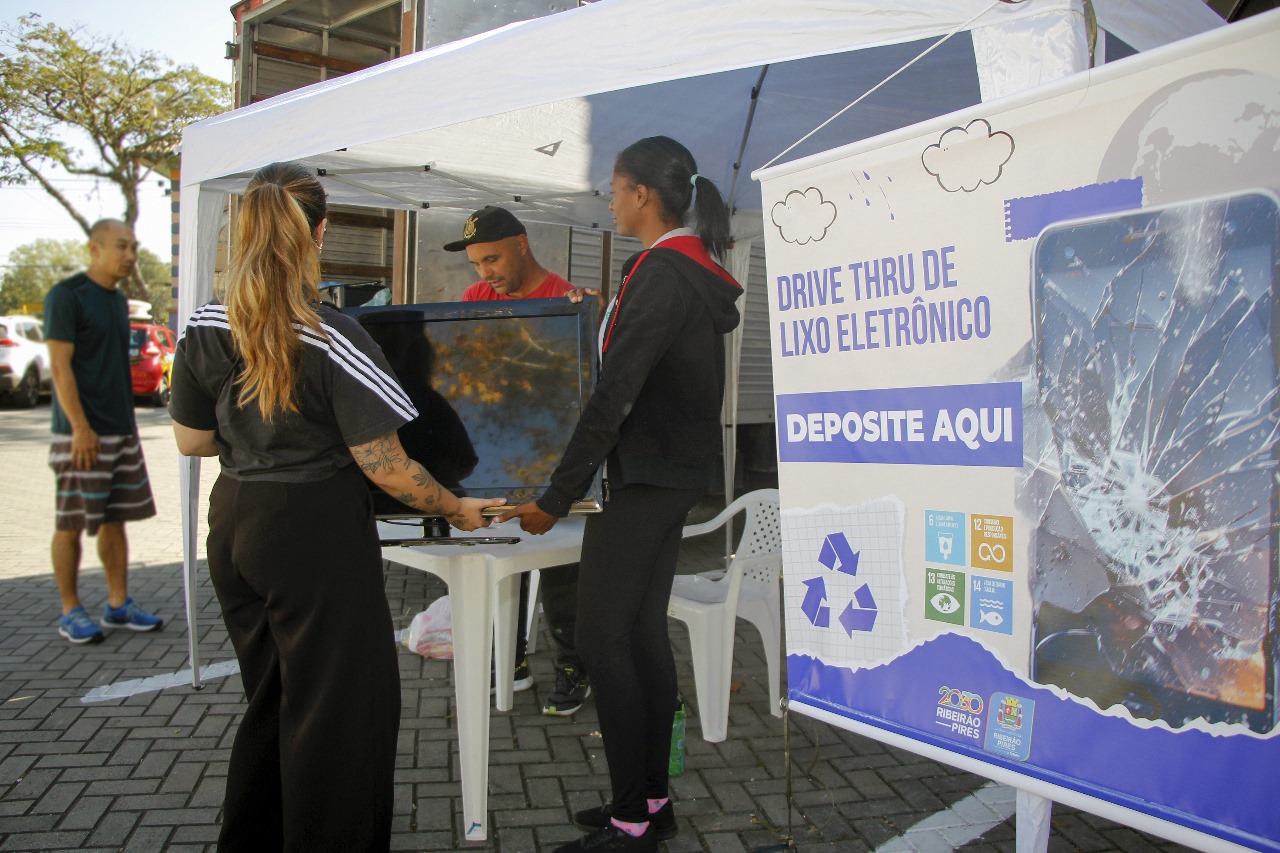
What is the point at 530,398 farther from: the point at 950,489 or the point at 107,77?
the point at 107,77

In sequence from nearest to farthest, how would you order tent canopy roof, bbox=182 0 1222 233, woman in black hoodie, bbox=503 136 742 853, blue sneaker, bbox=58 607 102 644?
tent canopy roof, bbox=182 0 1222 233
woman in black hoodie, bbox=503 136 742 853
blue sneaker, bbox=58 607 102 644

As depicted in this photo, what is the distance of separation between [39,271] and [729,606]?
7168cm

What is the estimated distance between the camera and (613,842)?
2.50 m

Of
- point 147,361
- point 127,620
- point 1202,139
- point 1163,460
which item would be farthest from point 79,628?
point 147,361

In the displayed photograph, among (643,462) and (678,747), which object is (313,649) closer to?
(643,462)

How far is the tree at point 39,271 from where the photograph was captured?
56156 millimetres

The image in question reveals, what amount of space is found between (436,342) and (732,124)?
8.66 feet

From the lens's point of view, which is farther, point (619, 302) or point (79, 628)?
point (79, 628)

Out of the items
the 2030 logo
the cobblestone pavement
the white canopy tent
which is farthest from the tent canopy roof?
the cobblestone pavement

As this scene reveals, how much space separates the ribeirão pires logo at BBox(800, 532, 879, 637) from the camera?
2090mm

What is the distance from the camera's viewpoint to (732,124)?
471 cm

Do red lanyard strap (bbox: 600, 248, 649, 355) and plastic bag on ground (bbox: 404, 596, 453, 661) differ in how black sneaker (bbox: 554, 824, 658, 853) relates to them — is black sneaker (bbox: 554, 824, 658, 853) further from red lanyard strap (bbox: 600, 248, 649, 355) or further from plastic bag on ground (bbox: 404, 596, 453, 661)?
plastic bag on ground (bbox: 404, 596, 453, 661)

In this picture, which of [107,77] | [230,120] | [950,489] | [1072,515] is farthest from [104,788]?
[107,77]

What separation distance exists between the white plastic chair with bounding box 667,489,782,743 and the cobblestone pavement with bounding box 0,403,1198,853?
16 cm
